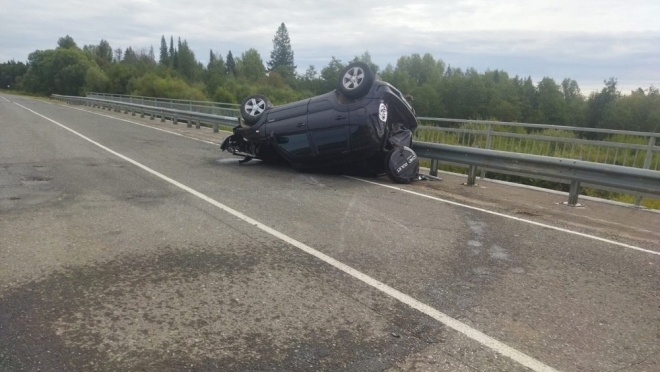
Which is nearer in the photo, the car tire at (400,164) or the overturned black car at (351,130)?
the overturned black car at (351,130)

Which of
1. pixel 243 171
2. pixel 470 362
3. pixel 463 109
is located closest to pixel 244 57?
pixel 463 109

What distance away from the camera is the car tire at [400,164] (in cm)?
984

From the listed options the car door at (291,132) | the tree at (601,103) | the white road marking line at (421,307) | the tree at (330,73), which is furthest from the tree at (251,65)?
the white road marking line at (421,307)

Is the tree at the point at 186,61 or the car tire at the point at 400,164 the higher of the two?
the tree at the point at 186,61

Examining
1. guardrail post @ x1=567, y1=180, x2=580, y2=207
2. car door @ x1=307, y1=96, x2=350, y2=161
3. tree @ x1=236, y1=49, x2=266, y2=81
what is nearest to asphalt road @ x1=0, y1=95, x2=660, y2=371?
guardrail post @ x1=567, y1=180, x2=580, y2=207

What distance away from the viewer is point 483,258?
5.30 m

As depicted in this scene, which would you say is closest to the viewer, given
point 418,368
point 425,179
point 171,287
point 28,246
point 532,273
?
point 418,368

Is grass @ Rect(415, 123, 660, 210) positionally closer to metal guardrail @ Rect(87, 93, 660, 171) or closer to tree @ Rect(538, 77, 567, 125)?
metal guardrail @ Rect(87, 93, 660, 171)

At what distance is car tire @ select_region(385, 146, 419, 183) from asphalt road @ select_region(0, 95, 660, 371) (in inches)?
56.3

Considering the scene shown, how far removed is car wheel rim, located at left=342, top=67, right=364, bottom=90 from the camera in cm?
984

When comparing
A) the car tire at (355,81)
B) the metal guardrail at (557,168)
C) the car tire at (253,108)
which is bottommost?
the metal guardrail at (557,168)

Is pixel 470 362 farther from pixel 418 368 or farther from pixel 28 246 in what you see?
pixel 28 246

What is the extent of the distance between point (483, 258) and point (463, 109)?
6500 centimetres

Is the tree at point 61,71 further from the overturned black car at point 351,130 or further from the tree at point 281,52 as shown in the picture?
the overturned black car at point 351,130
